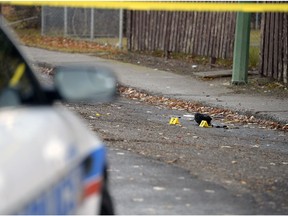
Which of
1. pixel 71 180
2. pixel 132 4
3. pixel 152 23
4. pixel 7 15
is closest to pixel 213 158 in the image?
pixel 71 180

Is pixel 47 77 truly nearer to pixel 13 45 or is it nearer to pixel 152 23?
pixel 152 23

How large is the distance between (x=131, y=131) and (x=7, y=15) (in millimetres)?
21476

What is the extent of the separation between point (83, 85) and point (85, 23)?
24.3m

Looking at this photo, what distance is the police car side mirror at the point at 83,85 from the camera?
4027mm

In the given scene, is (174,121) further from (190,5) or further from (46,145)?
(46,145)

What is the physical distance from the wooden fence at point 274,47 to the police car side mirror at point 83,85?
12861 millimetres

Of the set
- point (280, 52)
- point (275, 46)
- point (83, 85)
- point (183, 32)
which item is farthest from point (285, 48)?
point (83, 85)

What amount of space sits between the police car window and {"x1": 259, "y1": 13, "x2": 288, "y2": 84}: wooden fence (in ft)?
41.0

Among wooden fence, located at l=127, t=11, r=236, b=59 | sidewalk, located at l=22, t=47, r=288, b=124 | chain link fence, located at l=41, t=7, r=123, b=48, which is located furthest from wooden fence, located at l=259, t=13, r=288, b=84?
chain link fence, located at l=41, t=7, r=123, b=48

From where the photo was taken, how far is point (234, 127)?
12688mm

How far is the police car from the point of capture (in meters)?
3.17

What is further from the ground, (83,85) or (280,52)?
(83,85)

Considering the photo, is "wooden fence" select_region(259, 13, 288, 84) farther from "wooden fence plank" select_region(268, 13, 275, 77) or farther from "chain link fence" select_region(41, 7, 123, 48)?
"chain link fence" select_region(41, 7, 123, 48)

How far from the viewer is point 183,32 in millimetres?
21438
